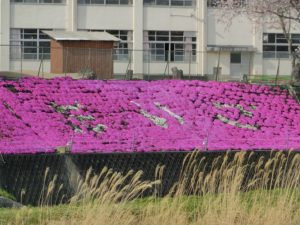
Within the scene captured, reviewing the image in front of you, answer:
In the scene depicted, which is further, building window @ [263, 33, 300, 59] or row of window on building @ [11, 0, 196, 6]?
building window @ [263, 33, 300, 59]

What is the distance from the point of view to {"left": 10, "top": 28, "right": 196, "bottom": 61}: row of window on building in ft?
176

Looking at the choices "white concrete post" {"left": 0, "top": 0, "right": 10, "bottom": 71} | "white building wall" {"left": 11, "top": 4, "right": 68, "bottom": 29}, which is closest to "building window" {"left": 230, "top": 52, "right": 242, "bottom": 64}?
"white building wall" {"left": 11, "top": 4, "right": 68, "bottom": 29}

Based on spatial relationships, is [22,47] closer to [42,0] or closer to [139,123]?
[42,0]

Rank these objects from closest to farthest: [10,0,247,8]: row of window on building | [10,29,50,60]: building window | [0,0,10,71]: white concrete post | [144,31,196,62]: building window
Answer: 1. [0,0,10,71]: white concrete post
2. [10,29,50,60]: building window
3. [10,0,247,8]: row of window on building
4. [144,31,196,62]: building window

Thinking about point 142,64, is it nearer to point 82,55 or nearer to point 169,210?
point 82,55

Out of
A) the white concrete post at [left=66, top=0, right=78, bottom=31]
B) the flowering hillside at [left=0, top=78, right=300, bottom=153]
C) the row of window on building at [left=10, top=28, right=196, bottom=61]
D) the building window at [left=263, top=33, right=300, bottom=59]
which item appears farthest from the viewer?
the building window at [left=263, top=33, right=300, bottom=59]

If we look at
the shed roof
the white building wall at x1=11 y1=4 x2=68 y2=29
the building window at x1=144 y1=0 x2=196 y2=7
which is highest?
the building window at x1=144 y1=0 x2=196 y2=7

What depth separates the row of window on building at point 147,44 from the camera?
53.5m

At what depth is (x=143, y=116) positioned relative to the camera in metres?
23.0

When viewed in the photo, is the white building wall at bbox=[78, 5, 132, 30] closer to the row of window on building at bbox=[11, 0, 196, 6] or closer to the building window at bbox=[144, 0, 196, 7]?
the row of window on building at bbox=[11, 0, 196, 6]

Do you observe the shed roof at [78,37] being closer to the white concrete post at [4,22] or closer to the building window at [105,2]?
the white concrete post at [4,22]

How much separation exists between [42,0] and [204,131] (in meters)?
38.6

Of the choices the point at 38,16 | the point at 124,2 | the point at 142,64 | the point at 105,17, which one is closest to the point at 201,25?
the point at 124,2

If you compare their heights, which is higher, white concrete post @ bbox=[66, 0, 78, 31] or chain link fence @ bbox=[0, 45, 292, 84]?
white concrete post @ bbox=[66, 0, 78, 31]
